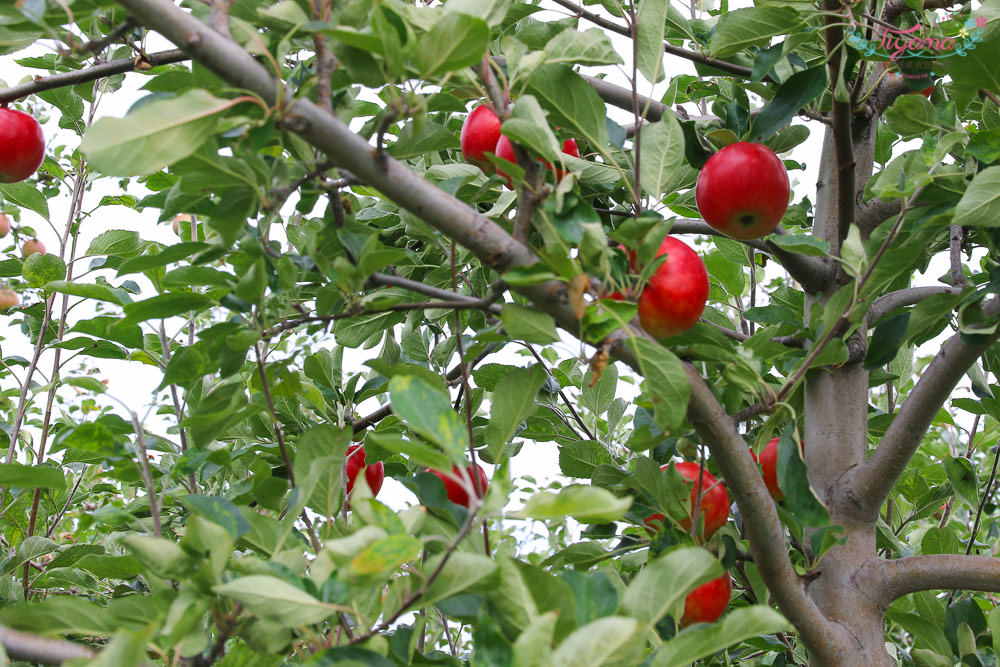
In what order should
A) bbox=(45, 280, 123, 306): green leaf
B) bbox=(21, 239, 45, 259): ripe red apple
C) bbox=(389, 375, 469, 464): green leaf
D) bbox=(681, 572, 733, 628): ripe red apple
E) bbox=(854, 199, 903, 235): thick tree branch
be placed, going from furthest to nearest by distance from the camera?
1. bbox=(21, 239, 45, 259): ripe red apple
2. bbox=(854, 199, 903, 235): thick tree branch
3. bbox=(681, 572, 733, 628): ripe red apple
4. bbox=(45, 280, 123, 306): green leaf
5. bbox=(389, 375, 469, 464): green leaf

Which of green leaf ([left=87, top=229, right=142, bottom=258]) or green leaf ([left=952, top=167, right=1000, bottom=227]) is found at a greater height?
green leaf ([left=87, top=229, right=142, bottom=258])

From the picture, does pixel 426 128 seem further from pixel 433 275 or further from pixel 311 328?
pixel 433 275

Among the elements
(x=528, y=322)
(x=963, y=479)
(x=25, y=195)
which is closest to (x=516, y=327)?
(x=528, y=322)

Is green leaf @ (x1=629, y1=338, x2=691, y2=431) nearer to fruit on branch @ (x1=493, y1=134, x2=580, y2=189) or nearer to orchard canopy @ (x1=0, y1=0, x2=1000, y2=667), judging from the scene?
orchard canopy @ (x1=0, y1=0, x2=1000, y2=667)

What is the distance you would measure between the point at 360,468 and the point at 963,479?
1338 mm

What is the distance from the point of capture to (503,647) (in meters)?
0.79

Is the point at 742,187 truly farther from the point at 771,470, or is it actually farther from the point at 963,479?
the point at 963,479

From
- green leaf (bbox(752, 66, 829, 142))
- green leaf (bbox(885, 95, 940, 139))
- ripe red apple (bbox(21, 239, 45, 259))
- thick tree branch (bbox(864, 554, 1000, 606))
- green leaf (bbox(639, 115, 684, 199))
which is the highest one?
ripe red apple (bbox(21, 239, 45, 259))

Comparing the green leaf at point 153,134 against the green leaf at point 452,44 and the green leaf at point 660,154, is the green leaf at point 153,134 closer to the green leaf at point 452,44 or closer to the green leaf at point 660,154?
the green leaf at point 452,44

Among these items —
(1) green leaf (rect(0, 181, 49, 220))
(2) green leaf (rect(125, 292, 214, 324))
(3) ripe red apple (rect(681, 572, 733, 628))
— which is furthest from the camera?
(1) green leaf (rect(0, 181, 49, 220))

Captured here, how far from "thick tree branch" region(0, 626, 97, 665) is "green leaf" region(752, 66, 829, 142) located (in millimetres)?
1251

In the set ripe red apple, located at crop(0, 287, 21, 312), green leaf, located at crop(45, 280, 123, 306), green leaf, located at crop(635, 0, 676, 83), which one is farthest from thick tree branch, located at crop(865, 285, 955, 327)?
ripe red apple, located at crop(0, 287, 21, 312)

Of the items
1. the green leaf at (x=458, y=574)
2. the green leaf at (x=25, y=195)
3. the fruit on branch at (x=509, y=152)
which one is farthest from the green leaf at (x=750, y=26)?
the green leaf at (x=25, y=195)

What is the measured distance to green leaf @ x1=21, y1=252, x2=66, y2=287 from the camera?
2018 mm
